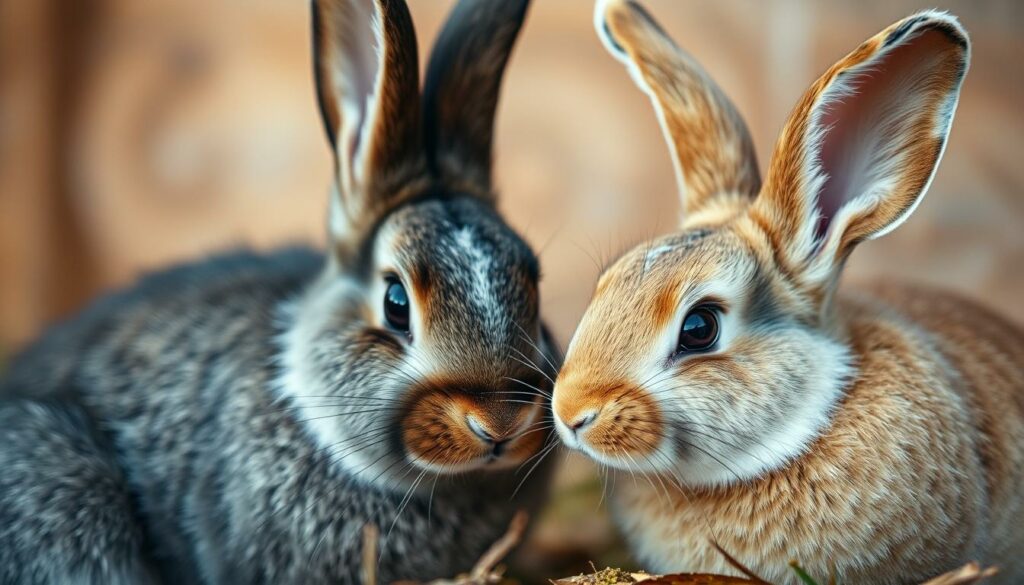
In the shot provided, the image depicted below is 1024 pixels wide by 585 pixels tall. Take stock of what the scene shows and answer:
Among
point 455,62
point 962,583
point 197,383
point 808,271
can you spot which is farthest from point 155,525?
point 962,583

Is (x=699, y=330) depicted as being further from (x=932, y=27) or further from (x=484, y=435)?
(x=932, y=27)

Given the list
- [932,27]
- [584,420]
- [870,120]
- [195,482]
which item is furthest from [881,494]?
[195,482]

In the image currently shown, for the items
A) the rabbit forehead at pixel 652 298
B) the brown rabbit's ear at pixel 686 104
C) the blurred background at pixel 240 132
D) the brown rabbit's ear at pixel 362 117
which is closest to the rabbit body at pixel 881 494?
the rabbit forehead at pixel 652 298

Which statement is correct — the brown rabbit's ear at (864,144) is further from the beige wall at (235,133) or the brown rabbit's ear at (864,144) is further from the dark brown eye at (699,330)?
the beige wall at (235,133)

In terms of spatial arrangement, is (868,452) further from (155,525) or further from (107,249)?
(107,249)

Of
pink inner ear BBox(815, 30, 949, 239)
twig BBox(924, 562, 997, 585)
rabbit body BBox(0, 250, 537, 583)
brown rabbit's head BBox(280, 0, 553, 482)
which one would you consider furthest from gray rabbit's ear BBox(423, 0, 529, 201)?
twig BBox(924, 562, 997, 585)
